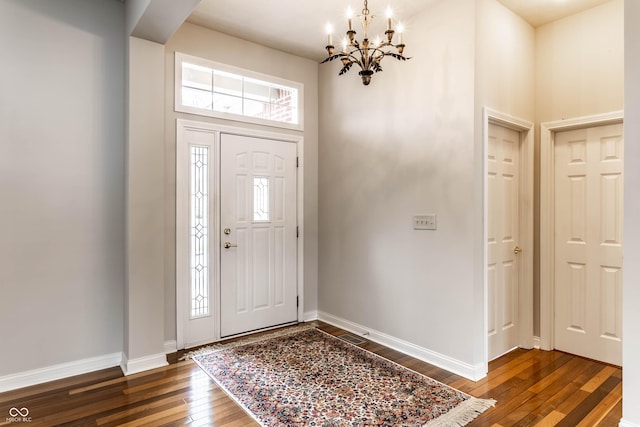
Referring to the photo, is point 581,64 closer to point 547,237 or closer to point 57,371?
point 547,237

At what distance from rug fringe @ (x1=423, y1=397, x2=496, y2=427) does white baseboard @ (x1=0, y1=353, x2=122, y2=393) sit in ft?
8.22

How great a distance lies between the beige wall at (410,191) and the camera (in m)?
2.82

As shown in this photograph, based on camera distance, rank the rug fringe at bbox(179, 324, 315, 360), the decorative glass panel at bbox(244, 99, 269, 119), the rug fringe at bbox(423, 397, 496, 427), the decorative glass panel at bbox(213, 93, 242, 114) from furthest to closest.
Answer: the decorative glass panel at bbox(244, 99, 269, 119), the decorative glass panel at bbox(213, 93, 242, 114), the rug fringe at bbox(179, 324, 315, 360), the rug fringe at bbox(423, 397, 496, 427)

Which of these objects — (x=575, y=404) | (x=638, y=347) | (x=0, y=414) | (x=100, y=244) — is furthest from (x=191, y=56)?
(x=575, y=404)

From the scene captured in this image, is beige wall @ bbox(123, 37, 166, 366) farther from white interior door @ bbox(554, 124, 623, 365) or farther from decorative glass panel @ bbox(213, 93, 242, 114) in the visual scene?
white interior door @ bbox(554, 124, 623, 365)

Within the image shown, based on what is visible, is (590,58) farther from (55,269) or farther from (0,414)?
(0,414)

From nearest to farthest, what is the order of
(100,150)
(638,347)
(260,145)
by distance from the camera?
(638,347), (100,150), (260,145)

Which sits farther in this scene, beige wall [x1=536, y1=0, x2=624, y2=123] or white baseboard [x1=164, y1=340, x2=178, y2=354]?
white baseboard [x1=164, y1=340, x2=178, y2=354]

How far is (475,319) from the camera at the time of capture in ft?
9.11

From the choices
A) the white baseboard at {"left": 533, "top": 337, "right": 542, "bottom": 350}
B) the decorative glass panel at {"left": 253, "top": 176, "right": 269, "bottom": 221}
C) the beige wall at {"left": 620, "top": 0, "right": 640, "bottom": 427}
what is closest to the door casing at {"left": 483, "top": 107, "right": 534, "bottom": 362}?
the white baseboard at {"left": 533, "top": 337, "right": 542, "bottom": 350}

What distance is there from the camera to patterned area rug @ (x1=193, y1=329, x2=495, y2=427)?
2248 millimetres

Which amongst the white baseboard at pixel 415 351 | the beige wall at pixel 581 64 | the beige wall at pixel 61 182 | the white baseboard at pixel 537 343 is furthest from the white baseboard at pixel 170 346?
the beige wall at pixel 581 64

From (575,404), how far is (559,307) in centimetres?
111

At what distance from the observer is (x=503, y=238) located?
3.21 meters
